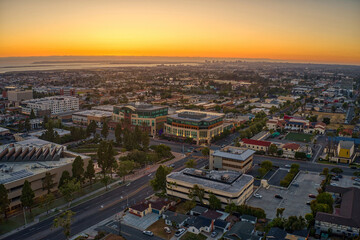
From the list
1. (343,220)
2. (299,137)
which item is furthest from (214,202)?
(299,137)

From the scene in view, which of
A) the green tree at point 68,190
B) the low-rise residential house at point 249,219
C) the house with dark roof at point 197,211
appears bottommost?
the house with dark roof at point 197,211

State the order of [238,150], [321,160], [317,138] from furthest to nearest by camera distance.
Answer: [317,138] < [321,160] < [238,150]

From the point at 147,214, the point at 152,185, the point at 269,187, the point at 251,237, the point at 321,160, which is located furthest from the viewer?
the point at 321,160

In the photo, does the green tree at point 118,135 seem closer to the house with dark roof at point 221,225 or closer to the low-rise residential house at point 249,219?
the house with dark roof at point 221,225

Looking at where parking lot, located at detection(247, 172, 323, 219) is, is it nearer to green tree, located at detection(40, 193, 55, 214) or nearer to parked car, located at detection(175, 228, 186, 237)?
parked car, located at detection(175, 228, 186, 237)

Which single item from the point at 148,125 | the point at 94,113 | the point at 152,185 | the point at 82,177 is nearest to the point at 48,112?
the point at 94,113

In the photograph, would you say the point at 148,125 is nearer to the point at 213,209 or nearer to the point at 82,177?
the point at 82,177

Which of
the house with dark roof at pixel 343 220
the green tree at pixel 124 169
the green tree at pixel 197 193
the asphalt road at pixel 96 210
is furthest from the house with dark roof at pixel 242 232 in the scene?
the green tree at pixel 124 169
